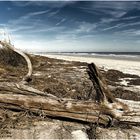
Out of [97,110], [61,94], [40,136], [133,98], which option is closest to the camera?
[40,136]

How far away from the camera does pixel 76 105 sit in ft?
15.2

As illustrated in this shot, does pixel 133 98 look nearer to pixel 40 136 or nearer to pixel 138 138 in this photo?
pixel 138 138

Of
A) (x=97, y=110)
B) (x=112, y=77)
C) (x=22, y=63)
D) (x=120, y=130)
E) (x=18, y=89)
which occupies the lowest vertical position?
(x=112, y=77)

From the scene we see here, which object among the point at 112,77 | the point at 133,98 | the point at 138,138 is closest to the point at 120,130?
the point at 138,138

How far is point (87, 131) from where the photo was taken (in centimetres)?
451

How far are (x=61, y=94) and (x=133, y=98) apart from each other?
7.44 ft

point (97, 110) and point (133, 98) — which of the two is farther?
point (133, 98)

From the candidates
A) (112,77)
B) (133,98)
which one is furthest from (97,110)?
(112,77)

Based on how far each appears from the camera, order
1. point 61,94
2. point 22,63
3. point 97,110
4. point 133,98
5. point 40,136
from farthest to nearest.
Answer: point 22,63 < point 133,98 < point 61,94 < point 97,110 < point 40,136

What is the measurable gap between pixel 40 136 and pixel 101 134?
104 centimetres

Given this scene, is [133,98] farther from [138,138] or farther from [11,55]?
[11,55]

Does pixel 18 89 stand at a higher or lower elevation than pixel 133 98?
higher

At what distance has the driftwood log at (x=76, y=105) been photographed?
4.57 meters

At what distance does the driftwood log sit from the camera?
4570 mm
